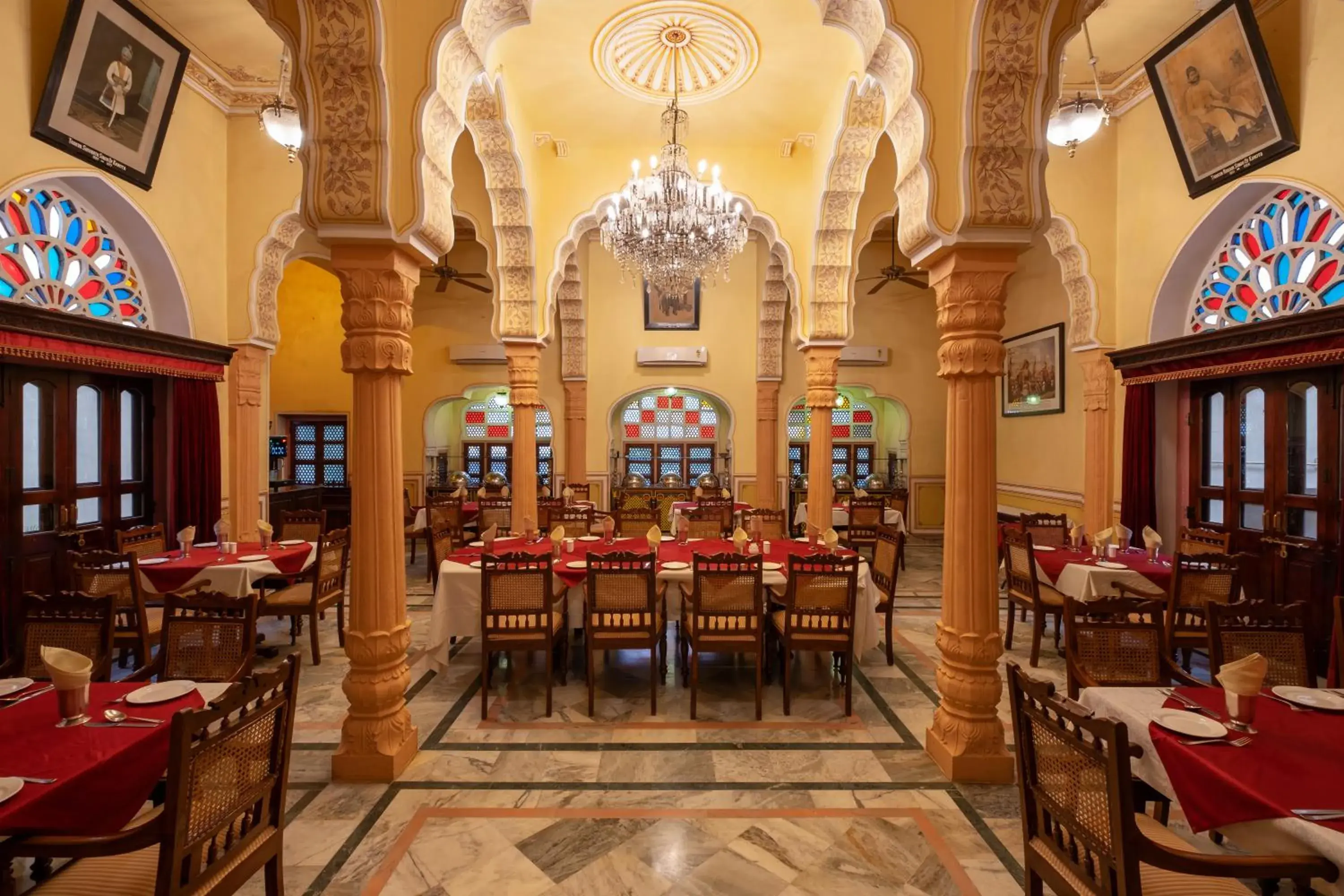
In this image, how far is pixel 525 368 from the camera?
7641 mm

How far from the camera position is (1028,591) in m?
5.71

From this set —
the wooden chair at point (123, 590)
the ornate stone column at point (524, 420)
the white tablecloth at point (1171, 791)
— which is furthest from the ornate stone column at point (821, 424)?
the wooden chair at point (123, 590)

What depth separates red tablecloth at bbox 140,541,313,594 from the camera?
16.1 feet

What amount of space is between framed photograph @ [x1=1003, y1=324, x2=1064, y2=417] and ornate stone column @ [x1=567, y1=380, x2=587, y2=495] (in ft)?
23.8

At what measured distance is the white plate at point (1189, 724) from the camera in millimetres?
2195

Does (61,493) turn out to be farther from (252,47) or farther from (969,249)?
(969,249)

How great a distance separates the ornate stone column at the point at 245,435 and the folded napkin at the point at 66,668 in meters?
5.79

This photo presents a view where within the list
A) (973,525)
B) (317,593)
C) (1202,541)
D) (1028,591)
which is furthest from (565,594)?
(1202,541)

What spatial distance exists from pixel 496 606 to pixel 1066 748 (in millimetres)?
3305

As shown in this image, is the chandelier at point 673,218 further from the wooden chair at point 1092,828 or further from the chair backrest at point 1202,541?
the chair backrest at point 1202,541

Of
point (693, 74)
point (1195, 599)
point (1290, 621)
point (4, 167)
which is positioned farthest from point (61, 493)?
point (1195, 599)

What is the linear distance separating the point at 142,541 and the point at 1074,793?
22.5 feet

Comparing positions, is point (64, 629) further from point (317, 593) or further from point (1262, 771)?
point (1262, 771)

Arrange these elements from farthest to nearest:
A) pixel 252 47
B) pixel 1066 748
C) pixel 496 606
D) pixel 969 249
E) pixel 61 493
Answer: pixel 252 47, pixel 61 493, pixel 496 606, pixel 969 249, pixel 1066 748
